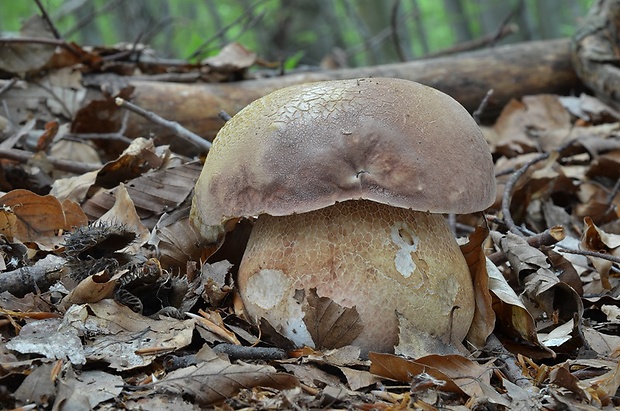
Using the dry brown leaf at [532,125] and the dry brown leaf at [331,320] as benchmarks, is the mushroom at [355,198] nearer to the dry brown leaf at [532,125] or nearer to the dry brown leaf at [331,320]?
the dry brown leaf at [331,320]

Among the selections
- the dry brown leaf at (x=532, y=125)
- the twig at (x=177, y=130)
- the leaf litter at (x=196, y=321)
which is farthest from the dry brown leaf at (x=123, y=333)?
the dry brown leaf at (x=532, y=125)

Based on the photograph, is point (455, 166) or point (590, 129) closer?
point (455, 166)

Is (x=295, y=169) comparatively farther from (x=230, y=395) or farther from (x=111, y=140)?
(x=111, y=140)

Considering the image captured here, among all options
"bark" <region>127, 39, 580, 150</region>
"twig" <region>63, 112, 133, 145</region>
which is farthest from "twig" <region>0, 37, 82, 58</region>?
"twig" <region>63, 112, 133, 145</region>

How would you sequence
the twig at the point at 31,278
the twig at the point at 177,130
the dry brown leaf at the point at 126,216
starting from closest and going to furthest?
the twig at the point at 31,278 < the dry brown leaf at the point at 126,216 < the twig at the point at 177,130

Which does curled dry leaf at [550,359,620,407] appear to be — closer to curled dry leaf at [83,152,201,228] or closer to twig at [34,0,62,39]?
curled dry leaf at [83,152,201,228]

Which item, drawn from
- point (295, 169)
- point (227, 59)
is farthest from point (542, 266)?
point (227, 59)

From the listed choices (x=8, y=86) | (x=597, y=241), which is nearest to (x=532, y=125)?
(x=597, y=241)
